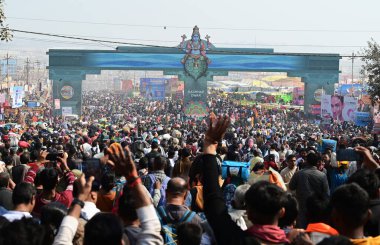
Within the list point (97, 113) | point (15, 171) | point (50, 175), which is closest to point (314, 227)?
point (50, 175)

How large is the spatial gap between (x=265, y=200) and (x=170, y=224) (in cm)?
211

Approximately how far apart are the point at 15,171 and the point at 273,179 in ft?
11.6

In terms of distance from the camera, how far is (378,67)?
30.5m

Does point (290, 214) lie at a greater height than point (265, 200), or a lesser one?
lesser

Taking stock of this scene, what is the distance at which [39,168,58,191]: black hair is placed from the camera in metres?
7.17

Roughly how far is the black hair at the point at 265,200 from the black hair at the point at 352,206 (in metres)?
0.39

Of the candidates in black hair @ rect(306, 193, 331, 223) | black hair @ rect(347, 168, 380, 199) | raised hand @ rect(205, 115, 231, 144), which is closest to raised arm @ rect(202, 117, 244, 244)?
raised hand @ rect(205, 115, 231, 144)

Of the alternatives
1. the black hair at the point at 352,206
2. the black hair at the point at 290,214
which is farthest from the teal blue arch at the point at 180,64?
the black hair at the point at 352,206

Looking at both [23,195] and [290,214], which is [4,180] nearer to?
[23,195]

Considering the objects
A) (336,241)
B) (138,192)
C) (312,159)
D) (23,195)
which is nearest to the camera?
(336,241)

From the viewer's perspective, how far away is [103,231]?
4.04 m

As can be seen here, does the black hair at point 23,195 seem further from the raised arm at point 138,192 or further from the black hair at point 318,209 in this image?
the black hair at point 318,209

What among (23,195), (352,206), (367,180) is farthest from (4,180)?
(352,206)

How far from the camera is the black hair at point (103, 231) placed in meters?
4.04
